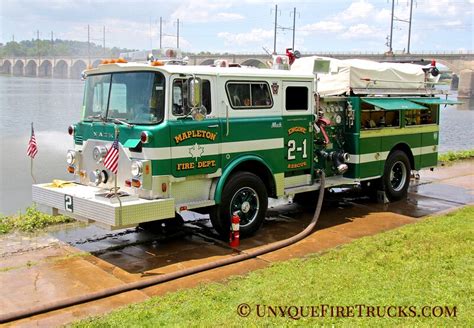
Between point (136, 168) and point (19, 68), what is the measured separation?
12462 cm

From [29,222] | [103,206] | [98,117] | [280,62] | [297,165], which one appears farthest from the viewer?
[280,62]

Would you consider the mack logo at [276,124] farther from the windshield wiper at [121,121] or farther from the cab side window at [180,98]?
the windshield wiper at [121,121]

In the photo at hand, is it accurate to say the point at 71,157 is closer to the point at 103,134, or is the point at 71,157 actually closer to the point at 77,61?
the point at 103,134

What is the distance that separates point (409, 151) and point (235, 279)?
6.29 m

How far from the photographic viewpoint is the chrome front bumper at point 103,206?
6352 millimetres

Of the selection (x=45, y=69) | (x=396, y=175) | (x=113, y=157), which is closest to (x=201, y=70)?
(x=113, y=157)

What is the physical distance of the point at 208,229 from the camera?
27.9 feet

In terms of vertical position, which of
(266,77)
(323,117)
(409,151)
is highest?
(266,77)

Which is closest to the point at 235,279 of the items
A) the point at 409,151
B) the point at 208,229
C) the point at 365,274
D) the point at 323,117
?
the point at 365,274

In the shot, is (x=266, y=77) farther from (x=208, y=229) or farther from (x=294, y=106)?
(x=208, y=229)

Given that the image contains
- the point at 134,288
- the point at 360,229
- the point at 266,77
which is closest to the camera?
the point at 134,288

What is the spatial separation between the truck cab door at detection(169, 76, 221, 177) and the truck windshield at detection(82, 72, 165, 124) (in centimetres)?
22

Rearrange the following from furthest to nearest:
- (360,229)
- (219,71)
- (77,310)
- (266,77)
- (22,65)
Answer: (22,65), (360,229), (266,77), (219,71), (77,310)

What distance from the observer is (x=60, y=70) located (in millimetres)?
102312
